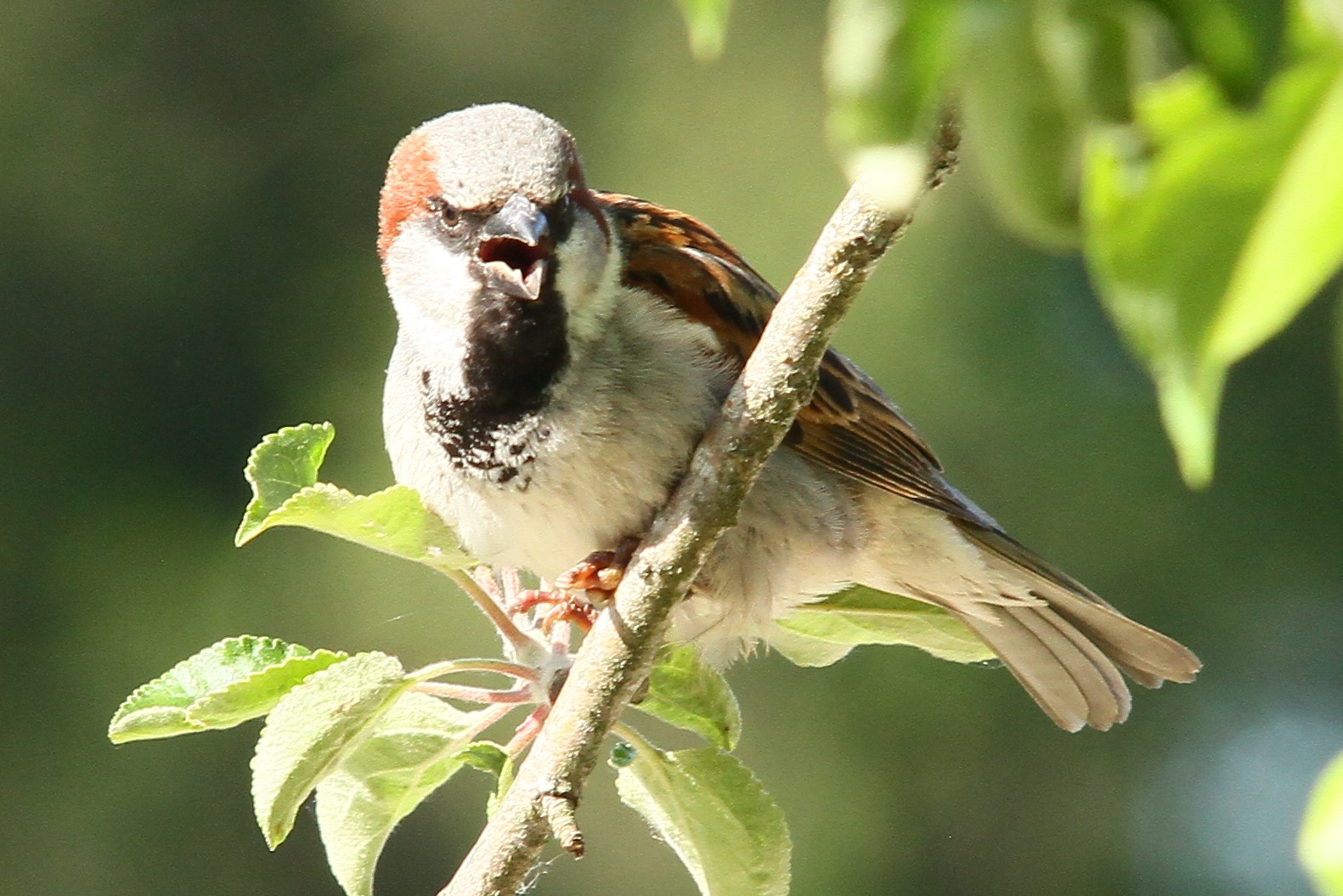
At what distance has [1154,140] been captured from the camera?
335 millimetres

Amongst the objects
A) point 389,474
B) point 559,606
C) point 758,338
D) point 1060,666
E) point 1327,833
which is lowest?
point 389,474

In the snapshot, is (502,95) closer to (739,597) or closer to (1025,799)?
(1025,799)

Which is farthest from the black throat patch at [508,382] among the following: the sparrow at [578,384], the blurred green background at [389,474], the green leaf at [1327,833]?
the blurred green background at [389,474]

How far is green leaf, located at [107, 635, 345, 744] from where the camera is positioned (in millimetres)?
1195

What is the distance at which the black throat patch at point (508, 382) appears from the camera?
5.31ft

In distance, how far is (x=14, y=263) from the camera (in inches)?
262

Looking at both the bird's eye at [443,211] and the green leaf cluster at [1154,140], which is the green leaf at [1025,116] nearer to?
the green leaf cluster at [1154,140]

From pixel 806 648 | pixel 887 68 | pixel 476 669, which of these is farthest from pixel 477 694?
pixel 887 68

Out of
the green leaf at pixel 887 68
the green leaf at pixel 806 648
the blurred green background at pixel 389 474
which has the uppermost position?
the green leaf at pixel 887 68

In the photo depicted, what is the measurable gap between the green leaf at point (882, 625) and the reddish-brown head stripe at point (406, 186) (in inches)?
22.4

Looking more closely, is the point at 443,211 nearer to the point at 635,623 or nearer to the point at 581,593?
the point at 581,593

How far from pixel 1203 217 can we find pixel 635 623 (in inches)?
35.1

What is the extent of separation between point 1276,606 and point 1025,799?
4.79 feet

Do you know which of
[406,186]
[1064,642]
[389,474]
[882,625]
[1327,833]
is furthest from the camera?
[389,474]
